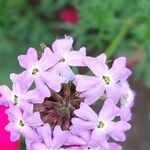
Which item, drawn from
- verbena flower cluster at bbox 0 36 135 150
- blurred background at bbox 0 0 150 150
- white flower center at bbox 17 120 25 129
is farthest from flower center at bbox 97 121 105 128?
blurred background at bbox 0 0 150 150

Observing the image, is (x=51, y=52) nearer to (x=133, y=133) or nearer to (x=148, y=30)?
(x=148, y=30)

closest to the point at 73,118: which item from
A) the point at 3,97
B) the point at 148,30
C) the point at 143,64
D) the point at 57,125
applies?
the point at 57,125

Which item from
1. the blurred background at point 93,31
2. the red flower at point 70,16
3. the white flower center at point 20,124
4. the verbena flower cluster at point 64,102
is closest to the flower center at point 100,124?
the verbena flower cluster at point 64,102

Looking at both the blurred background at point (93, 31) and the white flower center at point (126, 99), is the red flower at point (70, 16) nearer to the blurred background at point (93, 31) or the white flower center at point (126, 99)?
the blurred background at point (93, 31)

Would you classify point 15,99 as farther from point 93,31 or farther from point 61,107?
point 93,31

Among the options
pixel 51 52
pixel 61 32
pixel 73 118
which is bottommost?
pixel 73 118

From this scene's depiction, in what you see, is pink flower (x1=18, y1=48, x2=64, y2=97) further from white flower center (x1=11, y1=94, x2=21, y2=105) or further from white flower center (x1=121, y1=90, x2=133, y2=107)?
white flower center (x1=121, y1=90, x2=133, y2=107)

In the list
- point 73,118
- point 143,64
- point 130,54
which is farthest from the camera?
point 130,54
